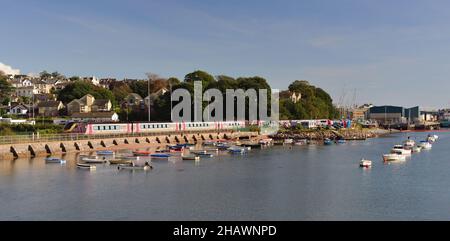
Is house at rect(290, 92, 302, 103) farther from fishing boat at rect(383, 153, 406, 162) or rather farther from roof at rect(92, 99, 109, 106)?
fishing boat at rect(383, 153, 406, 162)

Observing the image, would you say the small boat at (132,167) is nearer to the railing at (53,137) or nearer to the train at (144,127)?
the railing at (53,137)

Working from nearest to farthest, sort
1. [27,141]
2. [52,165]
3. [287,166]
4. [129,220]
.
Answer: [129,220]
[52,165]
[287,166]
[27,141]

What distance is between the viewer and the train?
64562mm

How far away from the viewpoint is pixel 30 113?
327 ft

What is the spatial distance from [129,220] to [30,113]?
8432 centimetres

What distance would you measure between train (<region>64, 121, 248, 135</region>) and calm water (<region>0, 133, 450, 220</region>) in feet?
53.3

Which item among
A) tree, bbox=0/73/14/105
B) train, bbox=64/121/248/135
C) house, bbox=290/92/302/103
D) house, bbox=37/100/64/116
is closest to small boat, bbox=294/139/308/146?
train, bbox=64/121/248/135

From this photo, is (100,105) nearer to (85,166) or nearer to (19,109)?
(19,109)

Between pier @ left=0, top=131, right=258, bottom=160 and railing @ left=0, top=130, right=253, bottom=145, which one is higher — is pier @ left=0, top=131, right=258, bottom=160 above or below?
below

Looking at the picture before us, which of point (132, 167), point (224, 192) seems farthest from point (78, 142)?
point (224, 192)

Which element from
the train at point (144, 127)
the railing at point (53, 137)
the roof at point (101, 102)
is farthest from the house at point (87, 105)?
the railing at point (53, 137)

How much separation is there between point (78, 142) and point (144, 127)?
60.7ft
